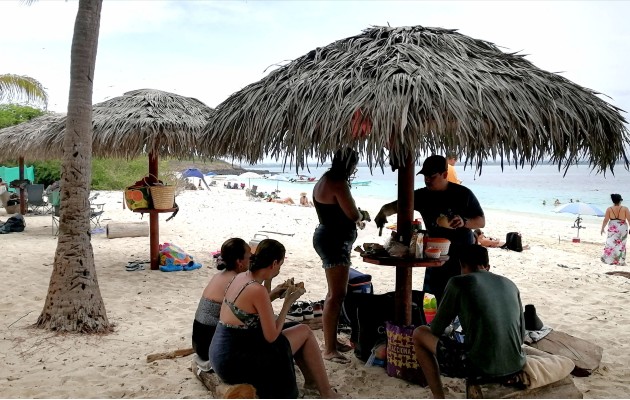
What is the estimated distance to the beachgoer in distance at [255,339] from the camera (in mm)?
2836

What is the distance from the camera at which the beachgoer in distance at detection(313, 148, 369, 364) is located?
142 inches

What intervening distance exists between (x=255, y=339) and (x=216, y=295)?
555 millimetres

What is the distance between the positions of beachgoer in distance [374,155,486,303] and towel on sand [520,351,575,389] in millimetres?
976

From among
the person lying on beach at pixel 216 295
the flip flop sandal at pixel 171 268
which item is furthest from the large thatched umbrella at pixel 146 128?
the person lying on beach at pixel 216 295

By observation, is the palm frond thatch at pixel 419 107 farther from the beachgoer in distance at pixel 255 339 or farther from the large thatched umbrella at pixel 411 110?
the beachgoer in distance at pixel 255 339

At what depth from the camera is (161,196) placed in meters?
6.89

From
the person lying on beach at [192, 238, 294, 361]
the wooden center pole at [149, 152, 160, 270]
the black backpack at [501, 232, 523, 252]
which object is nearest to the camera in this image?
the person lying on beach at [192, 238, 294, 361]

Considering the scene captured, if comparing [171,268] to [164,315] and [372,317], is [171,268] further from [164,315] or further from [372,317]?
[372,317]

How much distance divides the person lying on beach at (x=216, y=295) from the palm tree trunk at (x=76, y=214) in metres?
1.75

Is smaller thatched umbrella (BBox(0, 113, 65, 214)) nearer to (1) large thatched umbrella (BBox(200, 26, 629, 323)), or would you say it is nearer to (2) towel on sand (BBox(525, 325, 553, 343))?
(1) large thatched umbrella (BBox(200, 26, 629, 323))

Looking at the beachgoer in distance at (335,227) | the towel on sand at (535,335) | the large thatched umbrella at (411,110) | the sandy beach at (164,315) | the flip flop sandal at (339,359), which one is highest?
the large thatched umbrella at (411,110)

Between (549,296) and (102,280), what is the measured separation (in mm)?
5896

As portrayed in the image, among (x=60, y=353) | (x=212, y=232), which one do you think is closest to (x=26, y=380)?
(x=60, y=353)

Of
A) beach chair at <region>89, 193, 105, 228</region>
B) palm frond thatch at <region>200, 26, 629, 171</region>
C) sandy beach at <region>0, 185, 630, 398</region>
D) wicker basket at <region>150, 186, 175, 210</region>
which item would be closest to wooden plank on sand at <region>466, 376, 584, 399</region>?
sandy beach at <region>0, 185, 630, 398</region>
